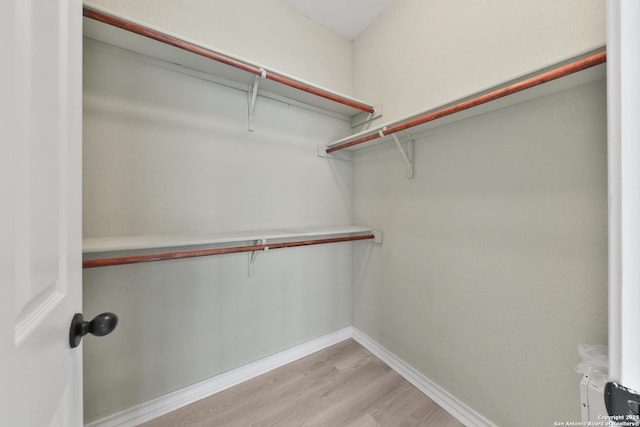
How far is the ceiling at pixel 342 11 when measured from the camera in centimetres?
159

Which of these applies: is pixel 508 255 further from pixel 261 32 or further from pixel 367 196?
pixel 261 32

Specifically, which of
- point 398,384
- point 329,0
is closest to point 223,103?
point 329,0

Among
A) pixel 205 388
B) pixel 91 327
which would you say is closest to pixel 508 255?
pixel 91 327

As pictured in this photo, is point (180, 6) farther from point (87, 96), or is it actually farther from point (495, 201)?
point (495, 201)

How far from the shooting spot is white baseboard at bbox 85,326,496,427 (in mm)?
1170

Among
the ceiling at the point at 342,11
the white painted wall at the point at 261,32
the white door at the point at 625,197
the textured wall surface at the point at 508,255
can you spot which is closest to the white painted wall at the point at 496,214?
the textured wall surface at the point at 508,255

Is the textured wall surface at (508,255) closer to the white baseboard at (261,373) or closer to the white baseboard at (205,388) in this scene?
the white baseboard at (261,373)

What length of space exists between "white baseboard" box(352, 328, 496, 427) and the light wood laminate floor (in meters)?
A: 0.03

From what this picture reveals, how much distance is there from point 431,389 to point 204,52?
2135mm

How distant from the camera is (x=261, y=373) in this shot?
152 cm

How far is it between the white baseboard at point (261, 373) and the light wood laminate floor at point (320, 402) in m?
0.03

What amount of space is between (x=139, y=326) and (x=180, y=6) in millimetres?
1705
